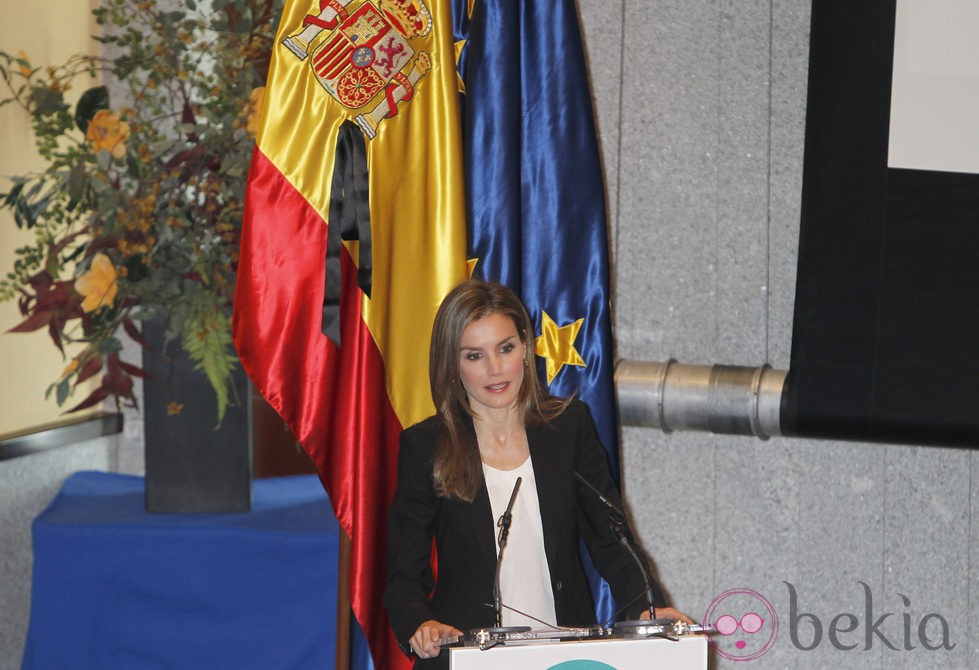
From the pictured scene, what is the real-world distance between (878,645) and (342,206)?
2.01 m

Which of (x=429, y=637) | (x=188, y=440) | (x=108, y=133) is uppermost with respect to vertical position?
(x=108, y=133)

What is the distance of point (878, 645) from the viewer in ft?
10.3

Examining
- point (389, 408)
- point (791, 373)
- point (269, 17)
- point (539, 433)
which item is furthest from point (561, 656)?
point (269, 17)

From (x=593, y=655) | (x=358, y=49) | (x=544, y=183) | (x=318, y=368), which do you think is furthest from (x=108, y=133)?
(x=593, y=655)

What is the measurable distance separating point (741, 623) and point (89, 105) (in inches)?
95.4

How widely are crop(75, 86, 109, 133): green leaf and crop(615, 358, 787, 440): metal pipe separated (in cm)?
164

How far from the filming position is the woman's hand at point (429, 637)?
1.80 m

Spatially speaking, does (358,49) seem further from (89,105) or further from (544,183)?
(89,105)

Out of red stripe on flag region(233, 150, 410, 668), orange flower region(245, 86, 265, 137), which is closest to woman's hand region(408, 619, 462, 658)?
red stripe on flag region(233, 150, 410, 668)

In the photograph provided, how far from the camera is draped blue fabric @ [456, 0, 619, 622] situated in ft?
9.21

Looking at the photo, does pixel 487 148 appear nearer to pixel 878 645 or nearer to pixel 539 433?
pixel 539 433

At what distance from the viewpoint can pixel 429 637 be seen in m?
1.82

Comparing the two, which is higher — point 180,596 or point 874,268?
point 874,268

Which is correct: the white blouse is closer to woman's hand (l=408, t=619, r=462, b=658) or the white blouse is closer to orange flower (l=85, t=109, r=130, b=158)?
woman's hand (l=408, t=619, r=462, b=658)
